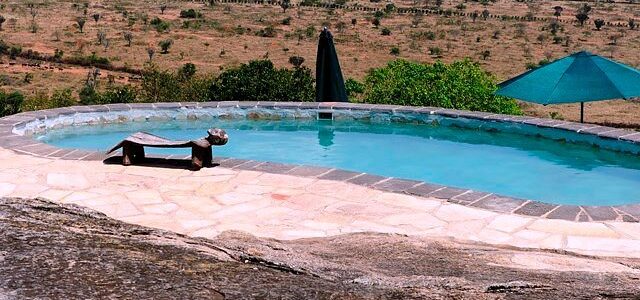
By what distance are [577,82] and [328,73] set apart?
4.66 m

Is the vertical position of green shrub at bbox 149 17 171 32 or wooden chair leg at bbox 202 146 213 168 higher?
green shrub at bbox 149 17 171 32

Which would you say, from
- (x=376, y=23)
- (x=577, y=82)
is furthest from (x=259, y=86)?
(x=376, y=23)

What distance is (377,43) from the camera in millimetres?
45094

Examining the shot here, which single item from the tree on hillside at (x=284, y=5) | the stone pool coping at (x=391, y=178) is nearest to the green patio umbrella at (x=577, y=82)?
the stone pool coping at (x=391, y=178)

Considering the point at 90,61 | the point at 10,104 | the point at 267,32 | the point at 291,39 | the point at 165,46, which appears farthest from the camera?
the point at 267,32

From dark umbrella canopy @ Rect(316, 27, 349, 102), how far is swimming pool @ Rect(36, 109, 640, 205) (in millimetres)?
864

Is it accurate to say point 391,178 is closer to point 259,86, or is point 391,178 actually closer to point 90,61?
point 259,86

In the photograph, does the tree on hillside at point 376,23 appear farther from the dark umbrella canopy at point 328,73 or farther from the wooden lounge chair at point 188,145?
the wooden lounge chair at point 188,145

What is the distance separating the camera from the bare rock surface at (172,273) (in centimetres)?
248

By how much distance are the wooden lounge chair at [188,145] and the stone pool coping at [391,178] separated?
0.29 metres

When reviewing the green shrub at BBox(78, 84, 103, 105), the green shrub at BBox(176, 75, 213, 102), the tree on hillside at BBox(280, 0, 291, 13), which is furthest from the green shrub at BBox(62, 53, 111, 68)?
the tree on hillside at BBox(280, 0, 291, 13)

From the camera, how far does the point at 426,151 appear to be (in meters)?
12.8

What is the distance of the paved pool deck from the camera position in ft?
23.4

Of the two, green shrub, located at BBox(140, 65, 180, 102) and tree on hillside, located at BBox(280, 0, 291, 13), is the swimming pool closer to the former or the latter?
green shrub, located at BBox(140, 65, 180, 102)
